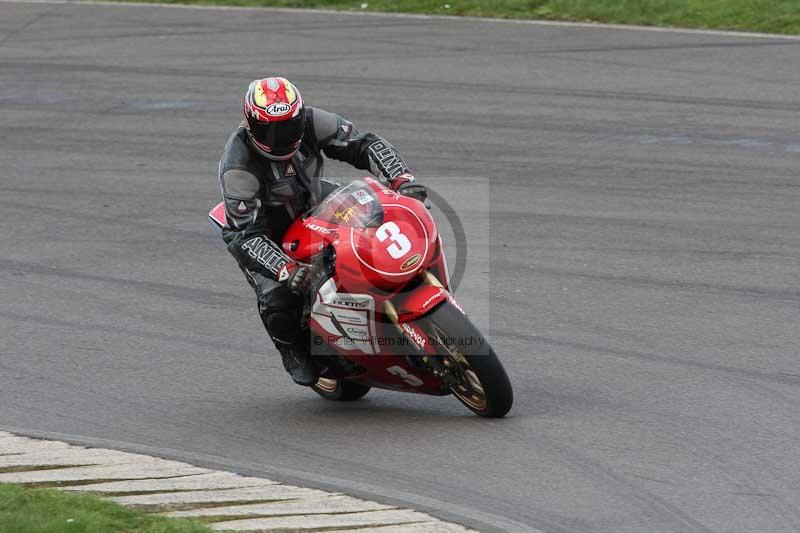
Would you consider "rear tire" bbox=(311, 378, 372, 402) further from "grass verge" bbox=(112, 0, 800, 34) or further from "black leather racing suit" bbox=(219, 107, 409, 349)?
"grass verge" bbox=(112, 0, 800, 34)

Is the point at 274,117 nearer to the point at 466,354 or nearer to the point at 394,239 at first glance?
the point at 394,239

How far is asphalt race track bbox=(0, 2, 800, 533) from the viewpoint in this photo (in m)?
6.63

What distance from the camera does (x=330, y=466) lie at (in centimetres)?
674

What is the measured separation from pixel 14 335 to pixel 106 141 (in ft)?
18.4

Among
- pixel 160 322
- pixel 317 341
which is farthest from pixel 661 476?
pixel 160 322

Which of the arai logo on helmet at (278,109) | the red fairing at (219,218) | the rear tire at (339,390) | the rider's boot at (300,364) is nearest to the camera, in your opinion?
the arai logo on helmet at (278,109)

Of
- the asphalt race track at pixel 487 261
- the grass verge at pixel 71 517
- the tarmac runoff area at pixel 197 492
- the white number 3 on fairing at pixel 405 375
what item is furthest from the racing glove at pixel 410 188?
the grass verge at pixel 71 517

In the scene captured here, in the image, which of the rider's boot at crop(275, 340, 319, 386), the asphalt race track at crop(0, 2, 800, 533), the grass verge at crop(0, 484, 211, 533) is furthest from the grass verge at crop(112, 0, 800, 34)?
the grass verge at crop(0, 484, 211, 533)

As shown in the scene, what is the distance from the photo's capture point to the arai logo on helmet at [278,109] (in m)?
7.21

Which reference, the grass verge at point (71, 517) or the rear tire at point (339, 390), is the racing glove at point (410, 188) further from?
the grass verge at point (71, 517)

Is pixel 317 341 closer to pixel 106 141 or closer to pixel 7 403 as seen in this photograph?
pixel 7 403

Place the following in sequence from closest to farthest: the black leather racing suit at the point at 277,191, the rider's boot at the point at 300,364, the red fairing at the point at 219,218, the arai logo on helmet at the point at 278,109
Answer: the arai logo on helmet at the point at 278,109 → the black leather racing suit at the point at 277,191 → the rider's boot at the point at 300,364 → the red fairing at the point at 219,218

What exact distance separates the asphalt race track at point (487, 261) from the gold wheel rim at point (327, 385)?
0.35 ft

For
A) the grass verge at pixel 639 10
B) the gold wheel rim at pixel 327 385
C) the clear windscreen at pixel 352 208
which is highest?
the grass verge at pixel 639 10
